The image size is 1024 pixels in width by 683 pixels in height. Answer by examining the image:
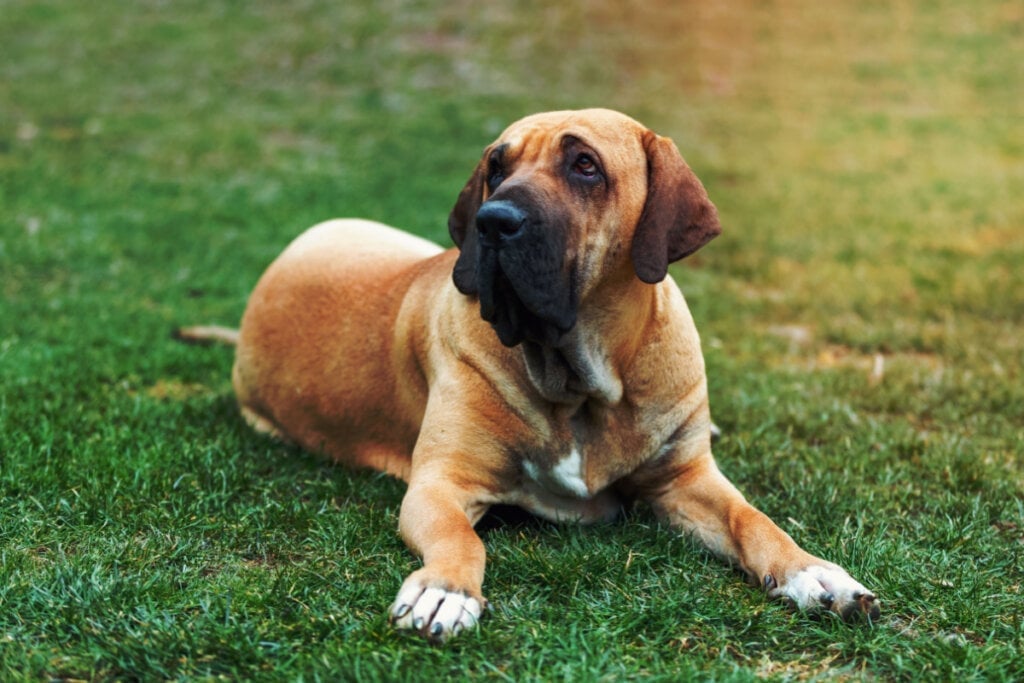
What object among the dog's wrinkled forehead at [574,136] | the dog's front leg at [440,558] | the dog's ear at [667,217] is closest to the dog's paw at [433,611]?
the dog's front leg at [440,558]

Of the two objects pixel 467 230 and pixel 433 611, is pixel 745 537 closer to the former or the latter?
pixel 433 611

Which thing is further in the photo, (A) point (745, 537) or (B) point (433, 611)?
(A) point (745, 537)

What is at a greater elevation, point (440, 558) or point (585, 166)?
point (585, 166)

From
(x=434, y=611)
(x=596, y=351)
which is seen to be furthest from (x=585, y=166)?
(x=434, y=611)

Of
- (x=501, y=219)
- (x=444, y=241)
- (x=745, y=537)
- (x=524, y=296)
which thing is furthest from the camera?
(x=444, y=241)

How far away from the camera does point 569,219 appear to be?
3395 mm

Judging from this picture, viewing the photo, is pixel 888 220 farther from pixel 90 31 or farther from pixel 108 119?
pixel 90 31

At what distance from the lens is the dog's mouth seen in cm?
330

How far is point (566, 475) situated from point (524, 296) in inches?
28.3

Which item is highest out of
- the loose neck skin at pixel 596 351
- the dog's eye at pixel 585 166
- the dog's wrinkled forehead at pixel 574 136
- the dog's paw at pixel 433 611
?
the dog's wrinkled forehead at pixel 574 136

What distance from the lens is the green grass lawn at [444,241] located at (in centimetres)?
296

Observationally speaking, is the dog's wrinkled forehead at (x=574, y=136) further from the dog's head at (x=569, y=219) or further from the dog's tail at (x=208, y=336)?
the dog's tail at (x=208, y=336)

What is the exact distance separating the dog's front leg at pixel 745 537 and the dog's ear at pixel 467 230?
3.14 feet

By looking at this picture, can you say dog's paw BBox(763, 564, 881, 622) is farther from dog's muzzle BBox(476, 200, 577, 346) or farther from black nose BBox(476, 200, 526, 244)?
black nose BBox(476, 200, 526, 244)
